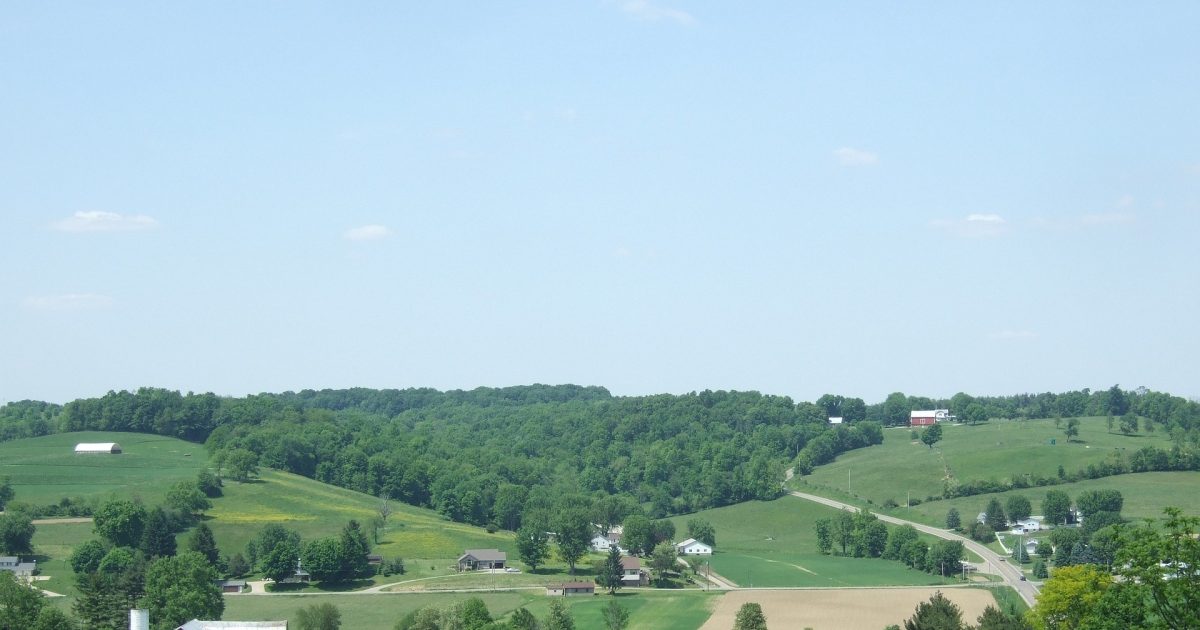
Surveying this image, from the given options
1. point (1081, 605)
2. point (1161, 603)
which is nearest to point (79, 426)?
point (1081, 605)

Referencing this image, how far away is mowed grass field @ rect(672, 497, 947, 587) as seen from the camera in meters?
114

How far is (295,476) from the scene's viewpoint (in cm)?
15500

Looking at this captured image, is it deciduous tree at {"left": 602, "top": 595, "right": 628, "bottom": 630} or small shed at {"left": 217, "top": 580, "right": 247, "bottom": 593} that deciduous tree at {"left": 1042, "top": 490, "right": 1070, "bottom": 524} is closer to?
deciduous tree at {"left": 602, "top": 595, "right": 628, "bottom": 630}

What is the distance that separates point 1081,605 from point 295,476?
377ft

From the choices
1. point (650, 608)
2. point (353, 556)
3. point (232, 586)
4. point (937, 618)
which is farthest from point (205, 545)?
point (937, 618)

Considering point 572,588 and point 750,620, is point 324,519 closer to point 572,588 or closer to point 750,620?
point 572,588

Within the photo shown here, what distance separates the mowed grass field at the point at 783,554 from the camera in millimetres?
113688

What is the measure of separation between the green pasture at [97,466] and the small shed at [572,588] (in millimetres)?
43203

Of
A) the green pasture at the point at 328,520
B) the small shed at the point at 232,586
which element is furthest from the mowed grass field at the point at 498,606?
the green pasture at the point at 328,520

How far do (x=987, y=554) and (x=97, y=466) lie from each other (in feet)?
326

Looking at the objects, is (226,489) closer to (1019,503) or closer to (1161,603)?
(1019,503)

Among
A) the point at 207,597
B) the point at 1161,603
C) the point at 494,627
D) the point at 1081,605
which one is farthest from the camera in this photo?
the point at 207,597

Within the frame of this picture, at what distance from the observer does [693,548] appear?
13425 cm

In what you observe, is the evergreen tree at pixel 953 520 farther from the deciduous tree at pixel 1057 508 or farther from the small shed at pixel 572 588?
the small shed at pixel 572 588
